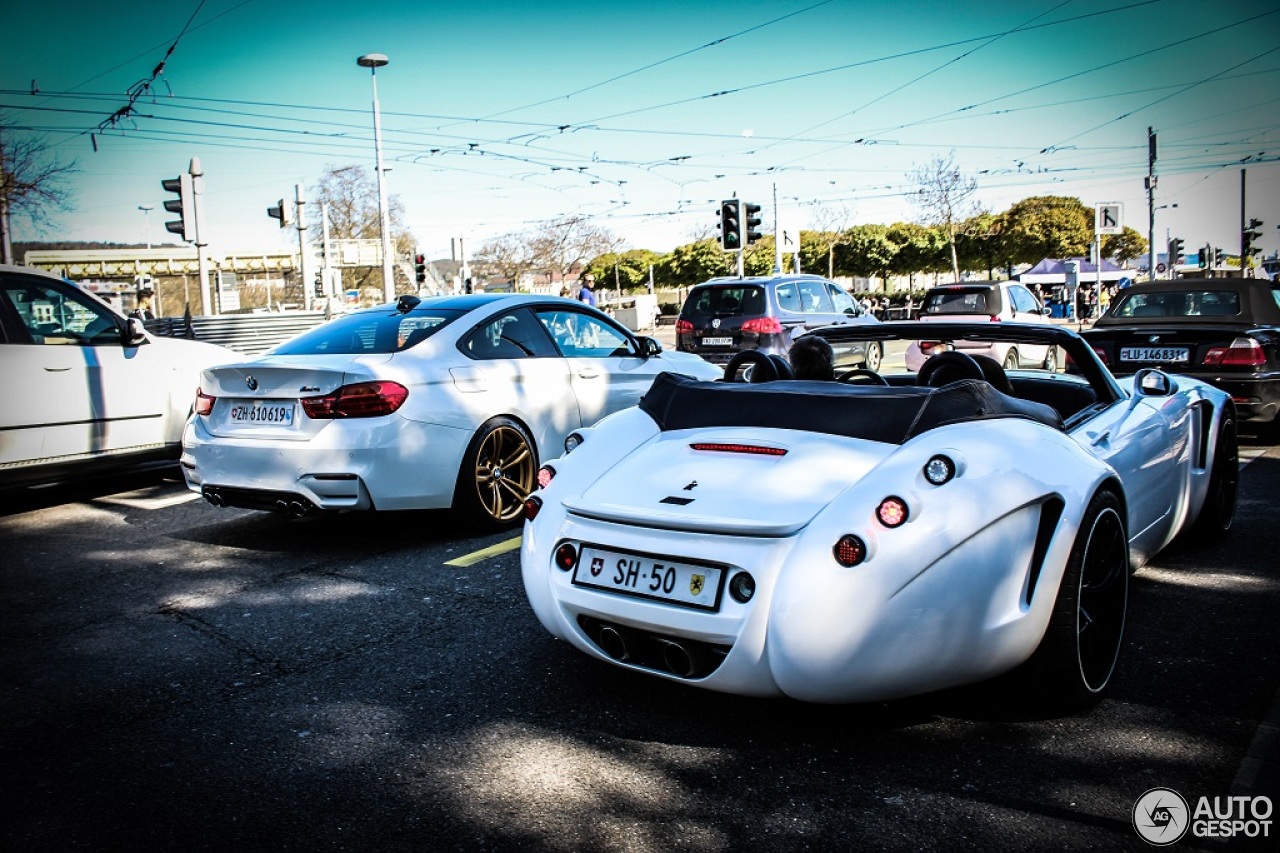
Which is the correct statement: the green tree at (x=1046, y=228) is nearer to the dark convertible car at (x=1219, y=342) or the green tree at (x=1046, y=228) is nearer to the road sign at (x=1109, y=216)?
the road sign at (x=1109, y=216)

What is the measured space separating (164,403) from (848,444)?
658cm

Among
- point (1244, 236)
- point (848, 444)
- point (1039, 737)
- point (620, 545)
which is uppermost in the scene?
point (1244, 236)

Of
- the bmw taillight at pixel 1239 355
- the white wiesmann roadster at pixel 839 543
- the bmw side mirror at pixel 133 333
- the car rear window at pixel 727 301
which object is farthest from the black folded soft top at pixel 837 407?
the car rear window at pixel 727 301

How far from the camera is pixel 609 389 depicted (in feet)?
23.0

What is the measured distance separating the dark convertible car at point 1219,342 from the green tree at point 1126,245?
267 feet

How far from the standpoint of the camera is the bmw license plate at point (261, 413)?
5.55 metres

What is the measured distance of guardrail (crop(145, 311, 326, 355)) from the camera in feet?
48.4

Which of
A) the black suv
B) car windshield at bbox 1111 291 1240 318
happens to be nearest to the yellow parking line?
car windshield at bbox 1111 291 1240 318

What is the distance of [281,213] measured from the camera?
23516mm

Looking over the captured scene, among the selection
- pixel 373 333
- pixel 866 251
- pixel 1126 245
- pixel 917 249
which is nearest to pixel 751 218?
pixel 373 333

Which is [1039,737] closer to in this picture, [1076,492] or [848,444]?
[1076,492]

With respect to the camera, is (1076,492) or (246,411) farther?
(246,411)

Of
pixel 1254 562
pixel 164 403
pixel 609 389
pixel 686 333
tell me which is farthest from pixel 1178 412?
pixel 686 333

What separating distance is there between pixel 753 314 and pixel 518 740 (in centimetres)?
1360
